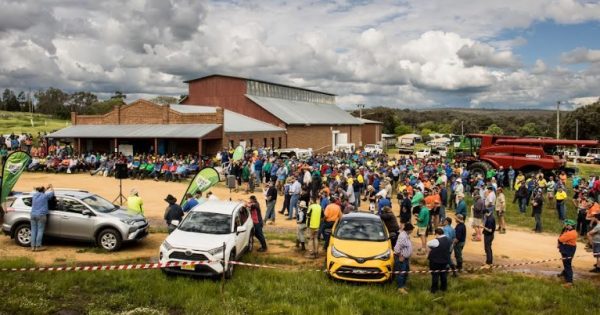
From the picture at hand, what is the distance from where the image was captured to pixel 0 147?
35.6m

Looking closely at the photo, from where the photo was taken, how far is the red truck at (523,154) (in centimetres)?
2736

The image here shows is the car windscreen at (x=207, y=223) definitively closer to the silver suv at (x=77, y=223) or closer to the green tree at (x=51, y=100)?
the silver suv at (x=77, y=223)

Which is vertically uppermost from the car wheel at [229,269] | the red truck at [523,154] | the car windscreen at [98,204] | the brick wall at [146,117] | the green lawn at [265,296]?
the brick wall at [146,117]

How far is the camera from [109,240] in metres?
12.7

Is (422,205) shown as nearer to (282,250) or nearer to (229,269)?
(282,250)

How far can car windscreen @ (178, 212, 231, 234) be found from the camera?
11109mm

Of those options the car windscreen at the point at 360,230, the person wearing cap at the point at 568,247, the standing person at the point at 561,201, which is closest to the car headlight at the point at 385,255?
the car windscreen at the point at 360,230

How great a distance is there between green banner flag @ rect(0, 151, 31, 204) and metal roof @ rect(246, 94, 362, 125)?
109 ft

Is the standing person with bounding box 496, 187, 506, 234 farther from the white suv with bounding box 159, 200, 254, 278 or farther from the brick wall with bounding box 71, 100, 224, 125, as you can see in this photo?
the brick wall with bounding box 71, 100, 224, 125

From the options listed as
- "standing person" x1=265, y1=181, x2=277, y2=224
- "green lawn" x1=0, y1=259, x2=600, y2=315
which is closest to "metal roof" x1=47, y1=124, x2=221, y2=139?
"standing person" x1=265, y1=181, x2=277, y2=224

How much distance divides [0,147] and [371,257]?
3555 centimetres

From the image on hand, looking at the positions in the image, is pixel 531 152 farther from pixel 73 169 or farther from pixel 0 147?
pixel 0 147

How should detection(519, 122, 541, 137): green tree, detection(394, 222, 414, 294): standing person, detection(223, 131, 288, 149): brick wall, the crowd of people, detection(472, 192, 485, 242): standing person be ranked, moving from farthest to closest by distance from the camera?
detection(519, 122, 541, 137): green tree
detection(223, 131, 288, 149): brick wall
detection(472, 192, 485, 242): standing person
the crowd of people
detection(394, 222, 414, 294): standing person

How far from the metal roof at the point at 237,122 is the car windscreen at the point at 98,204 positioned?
24304 mm
